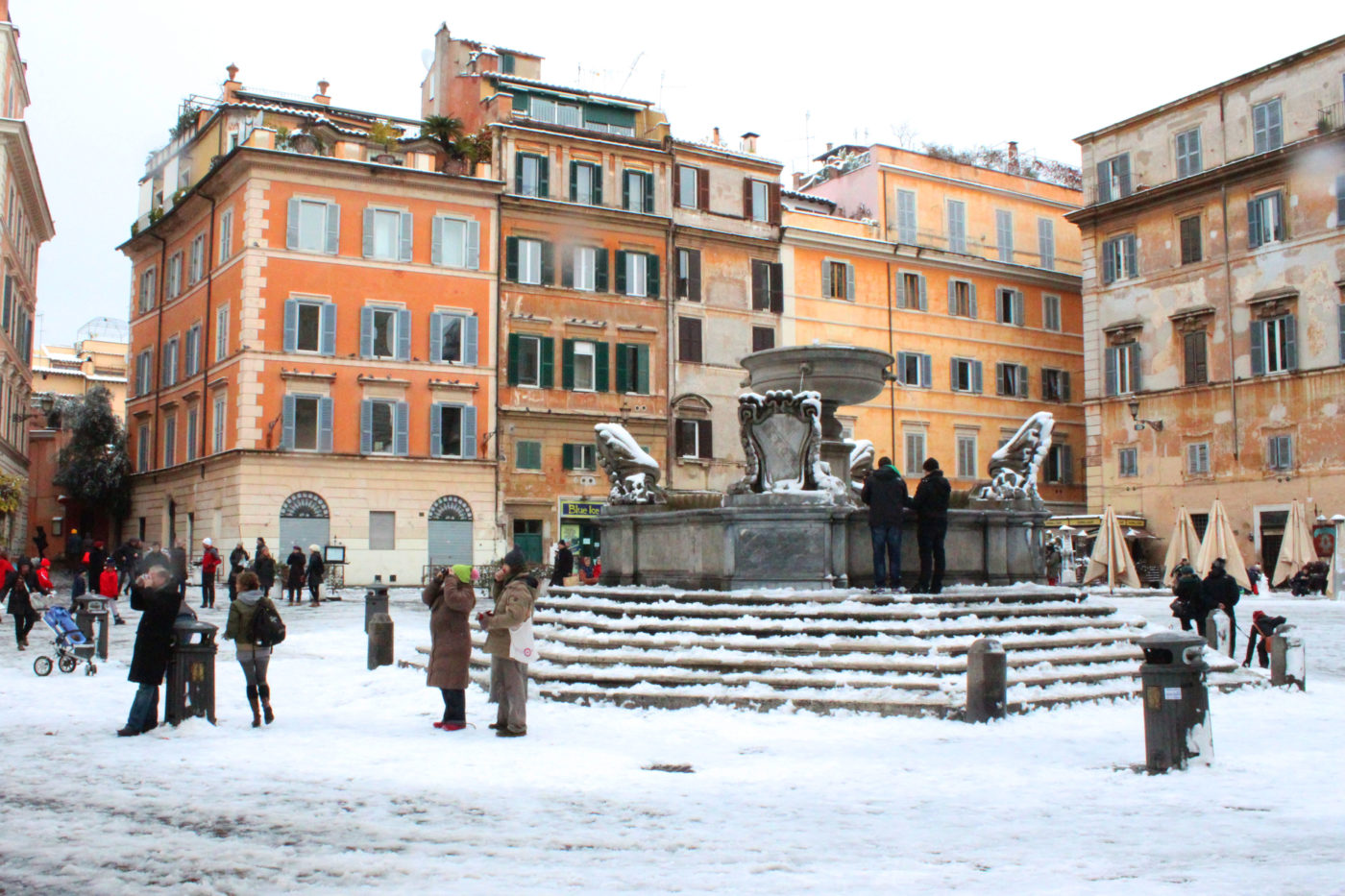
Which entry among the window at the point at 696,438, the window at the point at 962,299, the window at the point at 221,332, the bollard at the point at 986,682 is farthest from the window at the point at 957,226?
the bollard at the point at 986,682

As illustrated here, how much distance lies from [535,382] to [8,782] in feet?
103

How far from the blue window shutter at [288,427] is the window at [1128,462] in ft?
83.3

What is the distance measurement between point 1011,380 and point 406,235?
74.0ft

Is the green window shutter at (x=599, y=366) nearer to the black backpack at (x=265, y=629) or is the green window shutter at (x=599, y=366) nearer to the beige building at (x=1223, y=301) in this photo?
the beige building at (x=1223, y=301)

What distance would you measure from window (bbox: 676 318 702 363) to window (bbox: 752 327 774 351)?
209 centimetres

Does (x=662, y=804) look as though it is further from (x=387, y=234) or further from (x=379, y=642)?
(x=387, y=234)

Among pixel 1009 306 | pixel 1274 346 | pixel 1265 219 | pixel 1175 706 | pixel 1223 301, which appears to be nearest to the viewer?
pixel 1175 706

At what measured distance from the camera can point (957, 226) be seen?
4781cm

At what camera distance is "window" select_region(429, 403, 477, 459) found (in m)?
38.1

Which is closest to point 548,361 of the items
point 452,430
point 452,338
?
point 452,338

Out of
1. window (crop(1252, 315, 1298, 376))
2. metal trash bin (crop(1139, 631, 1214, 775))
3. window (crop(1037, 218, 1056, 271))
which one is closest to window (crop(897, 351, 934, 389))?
window (crop(1037, 218, 1056, 271))

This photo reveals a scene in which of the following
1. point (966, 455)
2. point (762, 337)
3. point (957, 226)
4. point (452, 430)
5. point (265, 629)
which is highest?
point (957, 226)

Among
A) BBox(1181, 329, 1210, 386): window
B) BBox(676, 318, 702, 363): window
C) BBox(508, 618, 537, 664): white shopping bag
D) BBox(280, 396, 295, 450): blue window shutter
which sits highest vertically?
BBox(676, 318, 702, 363): window

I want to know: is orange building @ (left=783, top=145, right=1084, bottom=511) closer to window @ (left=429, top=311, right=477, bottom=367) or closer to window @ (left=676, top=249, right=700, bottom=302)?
window @ (left=676, top=249, right=700, bottom=302)
